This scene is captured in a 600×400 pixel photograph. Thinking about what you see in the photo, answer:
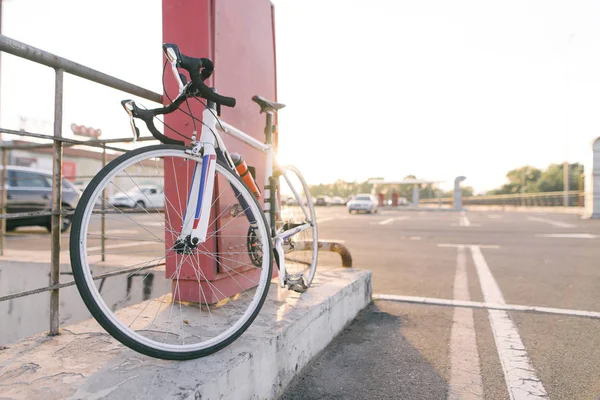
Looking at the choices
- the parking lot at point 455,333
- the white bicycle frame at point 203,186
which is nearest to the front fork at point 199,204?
the white bicycle frame at point 203,186

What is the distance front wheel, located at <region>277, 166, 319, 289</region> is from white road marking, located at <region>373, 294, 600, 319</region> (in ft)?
3.24

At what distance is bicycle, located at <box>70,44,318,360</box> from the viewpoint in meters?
1.45

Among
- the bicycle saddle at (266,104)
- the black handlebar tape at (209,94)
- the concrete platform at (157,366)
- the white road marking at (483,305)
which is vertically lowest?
the white road marking at (483,305)

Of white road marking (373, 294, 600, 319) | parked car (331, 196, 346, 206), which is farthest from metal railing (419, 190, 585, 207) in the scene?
white road marking (373, 294, 600, 319)

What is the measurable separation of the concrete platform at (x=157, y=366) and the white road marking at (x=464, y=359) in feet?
2.49

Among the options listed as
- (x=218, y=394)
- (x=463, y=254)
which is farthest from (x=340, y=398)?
(x=463, y=254)

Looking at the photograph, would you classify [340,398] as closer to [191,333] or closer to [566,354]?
[191,333]

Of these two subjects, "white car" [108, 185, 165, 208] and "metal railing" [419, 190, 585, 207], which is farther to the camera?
"metal railing" [419, 190, 585, 207]

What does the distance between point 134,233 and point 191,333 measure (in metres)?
8.62

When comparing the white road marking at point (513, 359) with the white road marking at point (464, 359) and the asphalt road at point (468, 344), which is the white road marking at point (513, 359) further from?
the white road marking at point (464, 359)

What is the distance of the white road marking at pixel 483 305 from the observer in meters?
3.20

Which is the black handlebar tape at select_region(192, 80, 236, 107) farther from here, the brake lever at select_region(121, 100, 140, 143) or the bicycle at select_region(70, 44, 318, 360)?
the brake lever at select_region(121, 100, 140, 143)

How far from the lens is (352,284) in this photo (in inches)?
117

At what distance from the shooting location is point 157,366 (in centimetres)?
143
